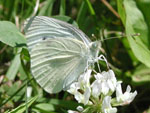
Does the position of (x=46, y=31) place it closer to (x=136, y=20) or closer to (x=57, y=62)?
(x=57, y=62)

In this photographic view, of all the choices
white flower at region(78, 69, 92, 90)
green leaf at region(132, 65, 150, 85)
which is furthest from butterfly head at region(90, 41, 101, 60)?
green leaf at region(132, 65, 150, 85)

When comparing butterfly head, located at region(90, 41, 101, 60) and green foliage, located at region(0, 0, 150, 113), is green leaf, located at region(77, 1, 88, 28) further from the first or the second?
butterfly head, located at region(90, 41, 101, 60)

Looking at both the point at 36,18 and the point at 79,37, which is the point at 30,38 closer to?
the point at 36,18

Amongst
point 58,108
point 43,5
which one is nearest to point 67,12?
point 43,5

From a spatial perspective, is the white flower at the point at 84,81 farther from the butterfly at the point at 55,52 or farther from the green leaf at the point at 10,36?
the green leaf at the point at 10,36

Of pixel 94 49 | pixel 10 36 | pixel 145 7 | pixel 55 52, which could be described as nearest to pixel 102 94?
pixel 94 49

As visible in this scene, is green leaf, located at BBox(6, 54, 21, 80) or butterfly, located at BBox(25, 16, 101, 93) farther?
green leaf, located at BBox(6, 54, 21, 80)
